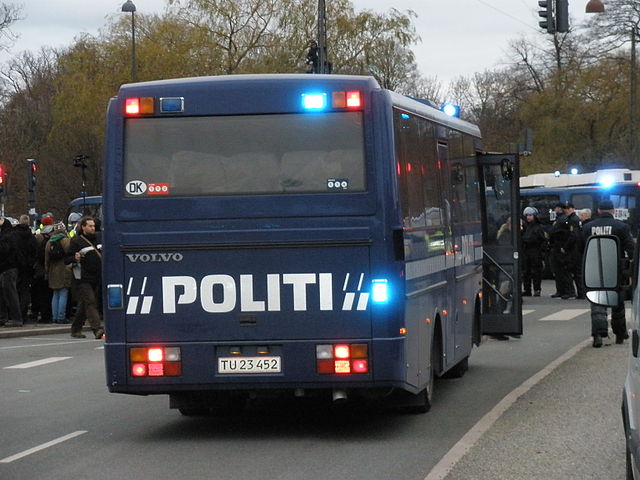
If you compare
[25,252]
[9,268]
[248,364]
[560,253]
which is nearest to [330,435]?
[248,364]

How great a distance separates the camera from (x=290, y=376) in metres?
11.0

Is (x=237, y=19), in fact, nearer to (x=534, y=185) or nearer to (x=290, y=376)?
(x=534, y=185)

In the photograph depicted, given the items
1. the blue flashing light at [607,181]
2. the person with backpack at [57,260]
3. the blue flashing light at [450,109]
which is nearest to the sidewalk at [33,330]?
the person with backpack at [57,260]

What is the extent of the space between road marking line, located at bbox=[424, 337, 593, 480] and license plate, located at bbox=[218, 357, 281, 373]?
153 centimetres

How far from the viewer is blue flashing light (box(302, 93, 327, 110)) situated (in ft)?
36.8

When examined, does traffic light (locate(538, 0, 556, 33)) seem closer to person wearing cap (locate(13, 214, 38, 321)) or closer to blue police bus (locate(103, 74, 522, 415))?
person wearing cap (locate(13, 214, 38, 321))

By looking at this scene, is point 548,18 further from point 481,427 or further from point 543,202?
point 543,202

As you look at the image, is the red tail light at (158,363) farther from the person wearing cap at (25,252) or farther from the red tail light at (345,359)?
the person wearing cap at (25,252)

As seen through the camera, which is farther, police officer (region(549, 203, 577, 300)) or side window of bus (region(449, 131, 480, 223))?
police officer (region(549, 203, 577, 300))

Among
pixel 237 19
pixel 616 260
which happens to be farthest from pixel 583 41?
pixel 616 260

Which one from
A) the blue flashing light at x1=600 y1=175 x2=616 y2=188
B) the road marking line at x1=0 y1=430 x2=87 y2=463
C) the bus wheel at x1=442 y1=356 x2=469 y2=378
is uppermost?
the blue flashing light at x1=600 y1=175 x2=616 y2=188

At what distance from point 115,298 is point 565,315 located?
1637cm

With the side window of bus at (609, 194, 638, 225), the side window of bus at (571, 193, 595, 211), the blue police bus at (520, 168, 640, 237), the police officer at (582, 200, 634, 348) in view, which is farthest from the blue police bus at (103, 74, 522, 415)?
the side window of bus at (571, 193, 595, 211)

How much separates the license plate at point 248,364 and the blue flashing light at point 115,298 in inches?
34.8
